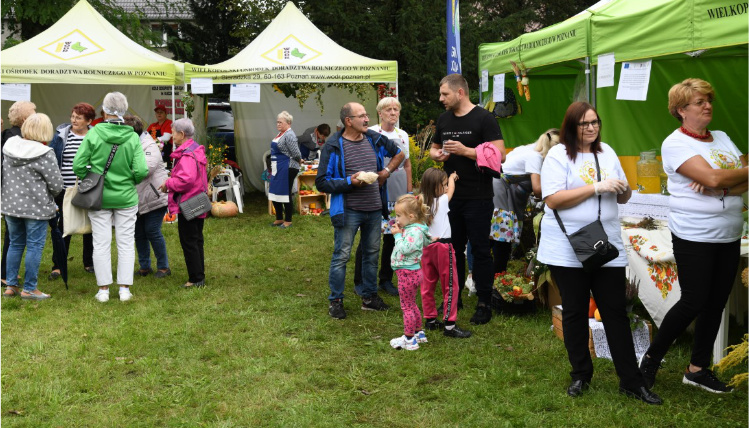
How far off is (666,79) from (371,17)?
431 inches

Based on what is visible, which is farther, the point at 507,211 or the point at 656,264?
the point at 507,211

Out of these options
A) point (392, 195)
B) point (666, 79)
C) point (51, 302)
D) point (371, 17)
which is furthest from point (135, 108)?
point (666, 79)

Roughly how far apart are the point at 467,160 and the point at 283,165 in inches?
237

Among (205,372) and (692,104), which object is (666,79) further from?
(205,372)

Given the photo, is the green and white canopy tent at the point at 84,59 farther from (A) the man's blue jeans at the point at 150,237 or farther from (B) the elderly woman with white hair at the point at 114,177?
(B) the elderly woman with white hair at the point at 114,177

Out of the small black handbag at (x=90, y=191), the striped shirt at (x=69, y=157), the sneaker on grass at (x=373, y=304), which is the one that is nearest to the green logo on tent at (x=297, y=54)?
the striped shirt at (x=69, y=157)

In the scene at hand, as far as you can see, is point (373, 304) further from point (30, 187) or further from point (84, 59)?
point (84, 59)

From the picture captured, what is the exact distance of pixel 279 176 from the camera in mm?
10945

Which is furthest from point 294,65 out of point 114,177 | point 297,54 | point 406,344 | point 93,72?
point 406,344

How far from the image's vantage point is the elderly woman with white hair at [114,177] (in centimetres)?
621

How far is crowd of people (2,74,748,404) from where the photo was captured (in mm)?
3896

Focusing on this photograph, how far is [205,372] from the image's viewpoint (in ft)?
15.5

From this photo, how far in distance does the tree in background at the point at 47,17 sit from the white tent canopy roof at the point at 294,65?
5.53 m

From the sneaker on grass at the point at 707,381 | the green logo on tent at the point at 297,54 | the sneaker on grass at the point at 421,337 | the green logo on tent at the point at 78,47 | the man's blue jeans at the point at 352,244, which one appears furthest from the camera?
the green logo on tent at the point at 297,54
